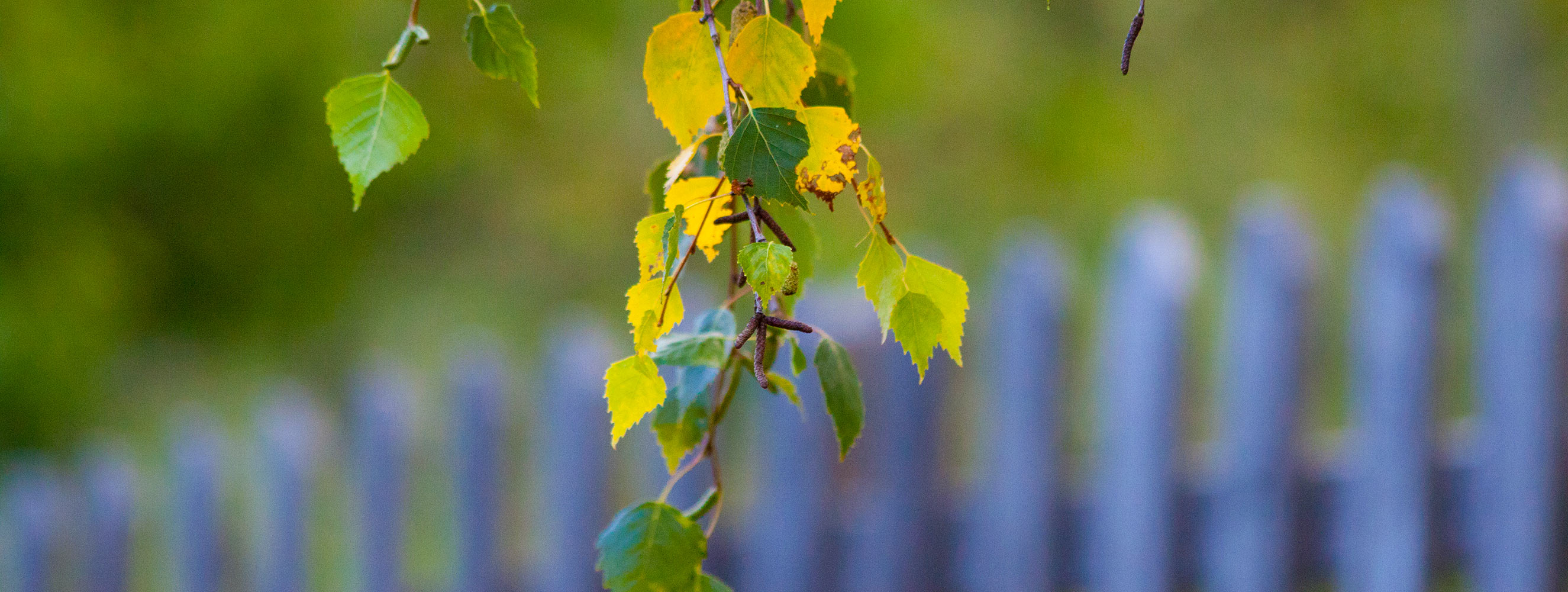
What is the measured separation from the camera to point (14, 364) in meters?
Result: 1.81

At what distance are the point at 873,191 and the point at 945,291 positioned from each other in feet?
0.13

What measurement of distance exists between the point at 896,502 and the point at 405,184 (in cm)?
127

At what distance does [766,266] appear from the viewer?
243 millimetres

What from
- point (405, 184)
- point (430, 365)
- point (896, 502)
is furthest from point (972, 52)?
point (430, 365)

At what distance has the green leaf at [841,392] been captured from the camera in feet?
1.11

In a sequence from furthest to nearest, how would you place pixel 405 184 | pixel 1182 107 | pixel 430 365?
1. pixel 430 365
2. pixel 1182 107
3. pixel 405 184

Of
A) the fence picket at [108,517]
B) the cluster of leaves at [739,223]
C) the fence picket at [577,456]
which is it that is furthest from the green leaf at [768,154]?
the fence picket at [108,517]

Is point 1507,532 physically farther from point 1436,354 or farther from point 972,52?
point 972,52

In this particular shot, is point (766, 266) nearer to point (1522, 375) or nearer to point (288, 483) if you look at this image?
point (1522, 375)

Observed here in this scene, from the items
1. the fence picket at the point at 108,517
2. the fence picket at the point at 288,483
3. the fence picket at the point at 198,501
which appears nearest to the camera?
the fence picket at the point at 288,483

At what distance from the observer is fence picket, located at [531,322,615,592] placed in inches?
57.9

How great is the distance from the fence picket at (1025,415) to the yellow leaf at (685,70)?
3.41 feet

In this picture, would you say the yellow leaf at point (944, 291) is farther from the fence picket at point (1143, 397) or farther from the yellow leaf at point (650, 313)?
the fence picket at point (1143, 397)

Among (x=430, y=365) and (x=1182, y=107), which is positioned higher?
(x=1182, y=107)
